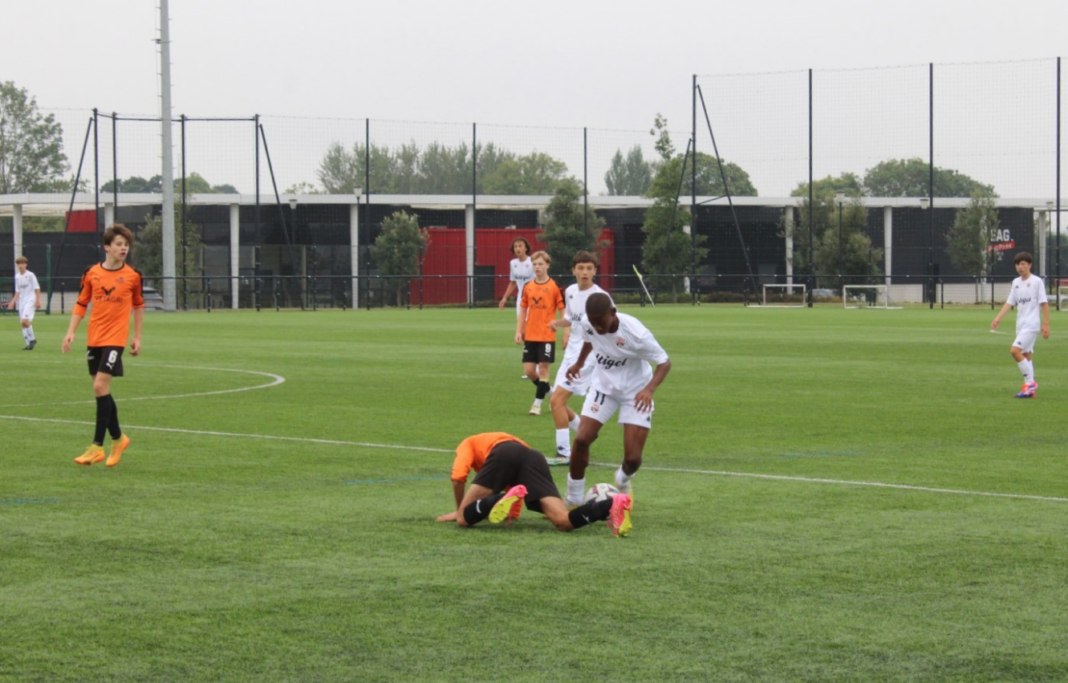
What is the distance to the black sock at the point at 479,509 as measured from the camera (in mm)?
8820

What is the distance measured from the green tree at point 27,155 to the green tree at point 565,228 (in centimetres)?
5501

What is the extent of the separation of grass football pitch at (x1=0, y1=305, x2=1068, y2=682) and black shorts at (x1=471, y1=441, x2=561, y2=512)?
24cm

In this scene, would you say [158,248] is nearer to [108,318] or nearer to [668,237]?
[668,237]

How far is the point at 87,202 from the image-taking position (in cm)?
6250

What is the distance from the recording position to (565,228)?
67.4 meters

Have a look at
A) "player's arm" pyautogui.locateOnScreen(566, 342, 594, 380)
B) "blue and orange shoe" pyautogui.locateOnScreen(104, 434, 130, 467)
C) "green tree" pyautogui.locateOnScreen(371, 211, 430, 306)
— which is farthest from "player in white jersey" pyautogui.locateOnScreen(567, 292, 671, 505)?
"green tree" pyautogui.locateOnScreen(371, 211, 430, 306)

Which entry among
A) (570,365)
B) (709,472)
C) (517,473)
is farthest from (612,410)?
(709,472)

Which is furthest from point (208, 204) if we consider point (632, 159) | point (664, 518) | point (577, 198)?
point (632, 159)

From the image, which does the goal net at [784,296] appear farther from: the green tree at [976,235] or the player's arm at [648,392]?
the player's arm at [648,392]

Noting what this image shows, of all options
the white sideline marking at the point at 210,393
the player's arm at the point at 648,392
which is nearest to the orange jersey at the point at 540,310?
the white sideline marking at the point at 210,393

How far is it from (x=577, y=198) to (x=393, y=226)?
9062mm

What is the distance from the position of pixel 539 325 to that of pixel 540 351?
0.34 meters

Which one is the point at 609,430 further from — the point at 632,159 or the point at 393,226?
the point at 632,159

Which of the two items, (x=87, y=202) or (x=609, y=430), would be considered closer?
(x=609, y=430)
